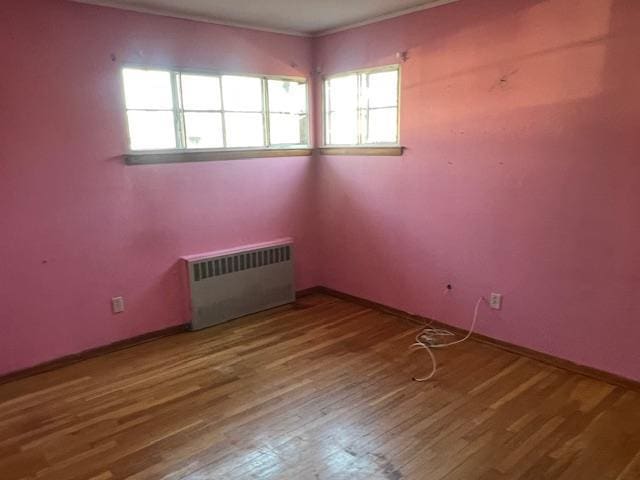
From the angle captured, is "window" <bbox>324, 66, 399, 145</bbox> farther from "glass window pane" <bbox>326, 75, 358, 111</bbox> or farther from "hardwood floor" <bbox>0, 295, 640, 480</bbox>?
"hardwood floor" <bbox>0, 295, 640, 480</bbox>

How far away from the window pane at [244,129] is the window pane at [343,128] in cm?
65

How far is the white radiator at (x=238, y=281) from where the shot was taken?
3.67 meters

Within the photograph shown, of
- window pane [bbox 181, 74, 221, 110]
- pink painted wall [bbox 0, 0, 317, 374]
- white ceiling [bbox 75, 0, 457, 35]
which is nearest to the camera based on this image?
pink painted wall [bbox 0, 0, 317, 374]

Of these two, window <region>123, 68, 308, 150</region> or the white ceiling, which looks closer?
the white ceiling

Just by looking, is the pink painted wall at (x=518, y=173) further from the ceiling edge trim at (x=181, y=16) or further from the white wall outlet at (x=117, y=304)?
the white wall outlet at (x=117, y=304)

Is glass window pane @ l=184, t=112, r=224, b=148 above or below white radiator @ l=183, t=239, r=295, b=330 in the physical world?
above

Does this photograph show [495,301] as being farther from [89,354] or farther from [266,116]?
[89,354]

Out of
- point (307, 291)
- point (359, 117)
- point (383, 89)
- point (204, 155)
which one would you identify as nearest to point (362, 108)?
point (359, 117)

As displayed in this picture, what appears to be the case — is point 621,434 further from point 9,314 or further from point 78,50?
point 78,50

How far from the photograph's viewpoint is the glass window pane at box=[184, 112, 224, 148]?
3572 millimetres

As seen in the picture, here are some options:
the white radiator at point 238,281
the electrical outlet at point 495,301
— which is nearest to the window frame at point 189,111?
the white radiator at point 238,281

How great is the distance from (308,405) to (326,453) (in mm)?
424

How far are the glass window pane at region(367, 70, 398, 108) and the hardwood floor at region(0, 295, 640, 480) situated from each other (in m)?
1.82

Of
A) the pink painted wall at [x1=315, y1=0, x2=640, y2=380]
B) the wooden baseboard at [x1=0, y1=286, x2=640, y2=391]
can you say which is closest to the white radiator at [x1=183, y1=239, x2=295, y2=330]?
the wooden baseboard at [x1=0, y1=286, x2=640, y2=391]
